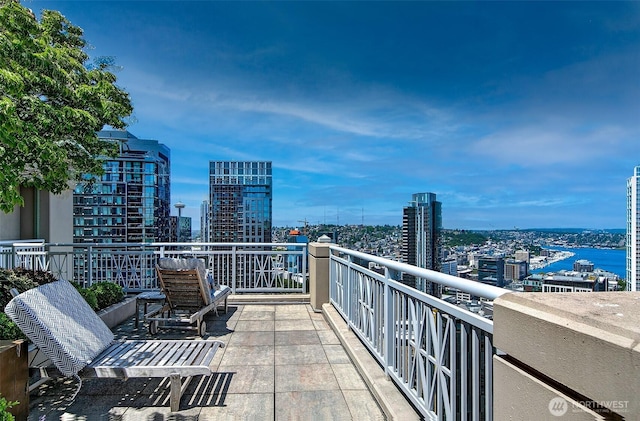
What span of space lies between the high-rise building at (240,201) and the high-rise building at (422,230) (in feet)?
17.8

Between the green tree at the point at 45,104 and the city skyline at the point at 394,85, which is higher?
the city skyline at the point at 394,85

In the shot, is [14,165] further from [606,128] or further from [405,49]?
[606,128]

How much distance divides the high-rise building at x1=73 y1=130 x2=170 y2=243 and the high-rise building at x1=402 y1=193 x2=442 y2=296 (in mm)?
8703

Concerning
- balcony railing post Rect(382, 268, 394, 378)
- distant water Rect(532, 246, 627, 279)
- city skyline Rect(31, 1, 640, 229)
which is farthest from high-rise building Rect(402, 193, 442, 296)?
balcony railing post Rect(382, 268, 394, 378)

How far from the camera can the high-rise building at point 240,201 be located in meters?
14.3

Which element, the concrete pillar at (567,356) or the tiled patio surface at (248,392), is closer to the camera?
the concrete pillar at (567,356)

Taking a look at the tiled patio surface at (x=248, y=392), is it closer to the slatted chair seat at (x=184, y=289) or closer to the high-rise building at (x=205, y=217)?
the slatted chair seat at (x=184, y=289)

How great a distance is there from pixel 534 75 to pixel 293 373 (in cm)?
3067

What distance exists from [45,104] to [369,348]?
180 inches

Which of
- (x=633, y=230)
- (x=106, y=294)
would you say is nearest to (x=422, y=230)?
(x=633, y=230)

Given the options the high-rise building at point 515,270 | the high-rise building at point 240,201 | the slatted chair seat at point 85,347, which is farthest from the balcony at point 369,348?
the high-rise building at point 240,201

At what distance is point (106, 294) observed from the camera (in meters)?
5.58

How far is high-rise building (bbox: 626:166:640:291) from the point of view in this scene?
3361 mm

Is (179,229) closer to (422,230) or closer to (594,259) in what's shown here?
(422,230)
